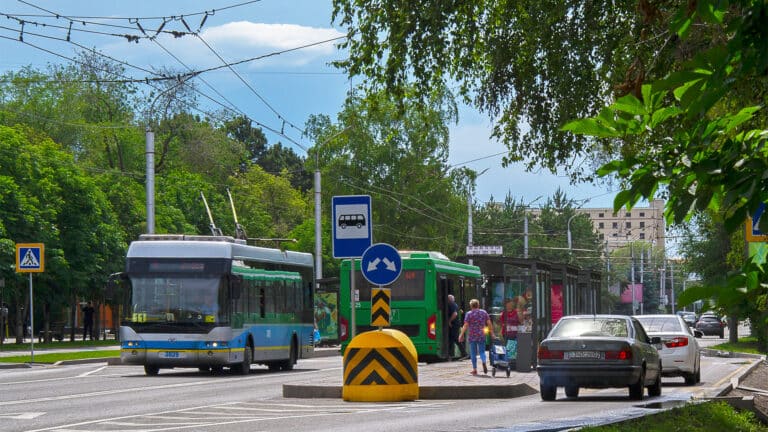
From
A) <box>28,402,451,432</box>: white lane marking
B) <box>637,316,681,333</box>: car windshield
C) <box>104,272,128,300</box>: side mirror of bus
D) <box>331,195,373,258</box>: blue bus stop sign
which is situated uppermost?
<box>331,195,373,258</box>: blue bus stop sign

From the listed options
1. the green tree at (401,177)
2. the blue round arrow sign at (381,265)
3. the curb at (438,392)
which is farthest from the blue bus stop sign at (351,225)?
the green tree at (401,177)

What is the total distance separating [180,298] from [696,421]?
16926 millimetres

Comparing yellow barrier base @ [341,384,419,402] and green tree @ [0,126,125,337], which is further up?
green tree @ [0,126,125,337]

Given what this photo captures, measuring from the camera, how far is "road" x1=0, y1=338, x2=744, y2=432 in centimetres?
1638

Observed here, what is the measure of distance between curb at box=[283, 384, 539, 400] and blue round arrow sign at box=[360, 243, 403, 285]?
2.79 metres

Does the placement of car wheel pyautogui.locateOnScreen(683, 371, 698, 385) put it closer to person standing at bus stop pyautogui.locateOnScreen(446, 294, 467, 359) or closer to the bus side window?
person standing at bus stop pyautogui.locateOnScreen(446, 294, 467, 359)

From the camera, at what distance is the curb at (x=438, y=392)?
2253cm

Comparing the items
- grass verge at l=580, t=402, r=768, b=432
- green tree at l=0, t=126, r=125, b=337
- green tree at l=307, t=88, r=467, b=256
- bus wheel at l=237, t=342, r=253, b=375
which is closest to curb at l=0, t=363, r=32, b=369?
bus wheel at l=237, t=342, r=253, b=375

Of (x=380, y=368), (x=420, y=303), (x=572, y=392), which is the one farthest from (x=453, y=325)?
(x=380, y=368)

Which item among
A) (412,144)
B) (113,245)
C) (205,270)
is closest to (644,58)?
(205,270)

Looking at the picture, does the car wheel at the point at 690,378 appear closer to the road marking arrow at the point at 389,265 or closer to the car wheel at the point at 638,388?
the car wheel at the point at 638,388

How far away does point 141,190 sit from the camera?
80125mm

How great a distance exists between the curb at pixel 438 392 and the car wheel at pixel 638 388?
217 centimetres

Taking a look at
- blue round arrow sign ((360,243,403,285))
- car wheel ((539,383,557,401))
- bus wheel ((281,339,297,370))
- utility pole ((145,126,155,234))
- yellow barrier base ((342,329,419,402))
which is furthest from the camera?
utility pole ((145,126,155,234))
